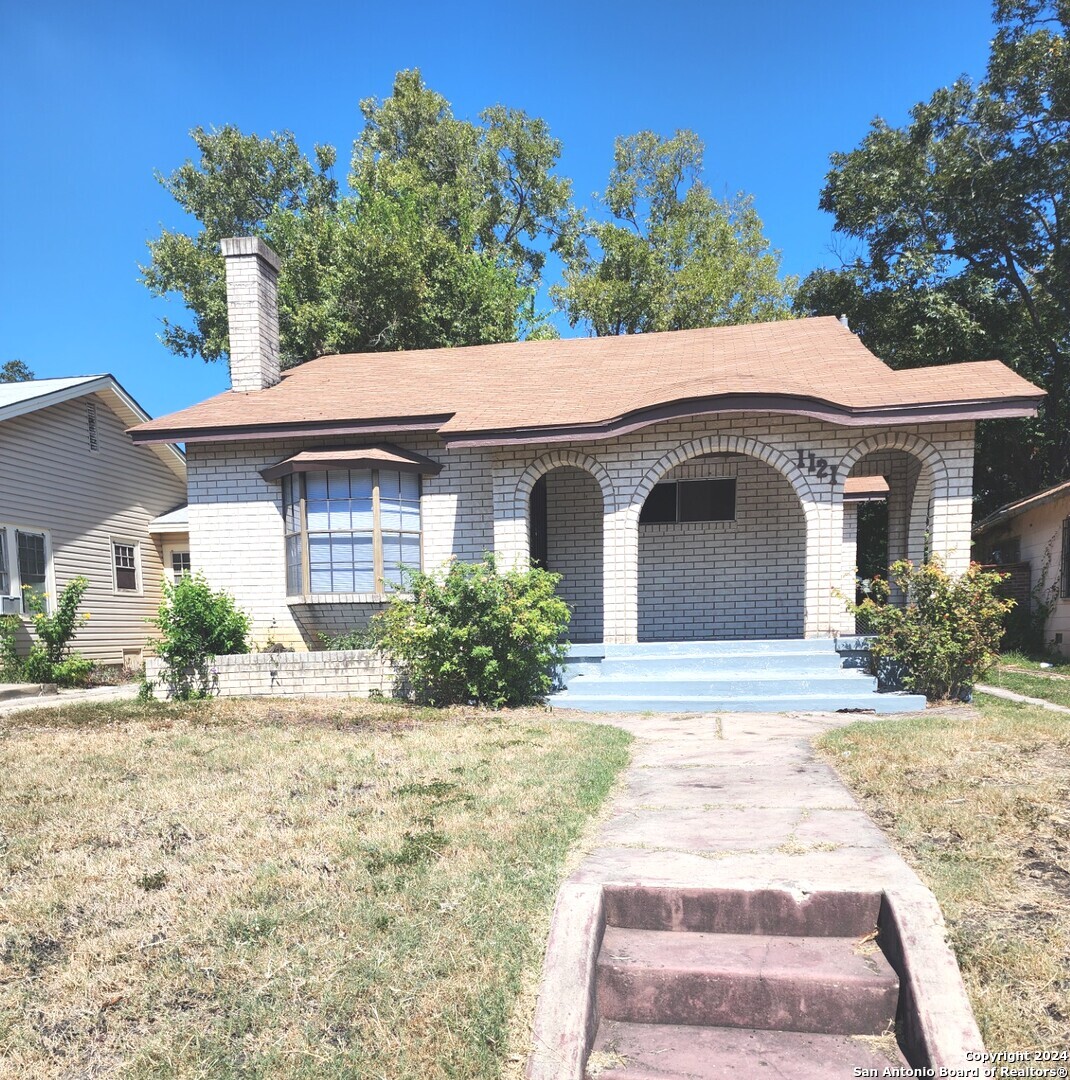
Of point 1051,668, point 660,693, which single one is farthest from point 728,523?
point 1051,668

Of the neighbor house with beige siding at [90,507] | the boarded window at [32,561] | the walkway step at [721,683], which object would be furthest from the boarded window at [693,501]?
the boarded window at [32,561]

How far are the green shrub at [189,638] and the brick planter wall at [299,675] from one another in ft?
0.56

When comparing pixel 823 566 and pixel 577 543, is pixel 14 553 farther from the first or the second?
pixel 823 566

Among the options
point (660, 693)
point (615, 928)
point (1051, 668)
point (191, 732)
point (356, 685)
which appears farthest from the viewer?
point (1051, 668)

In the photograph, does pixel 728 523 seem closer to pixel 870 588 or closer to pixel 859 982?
pixel 870 588

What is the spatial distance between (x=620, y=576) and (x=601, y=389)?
124 inches

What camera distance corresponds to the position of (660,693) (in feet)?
28.8

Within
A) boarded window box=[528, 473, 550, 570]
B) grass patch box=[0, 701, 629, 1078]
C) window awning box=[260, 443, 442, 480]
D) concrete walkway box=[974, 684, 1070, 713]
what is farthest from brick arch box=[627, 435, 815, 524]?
grass patch box=[0, 701, 629, 1078]

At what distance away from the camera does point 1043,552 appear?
47.4ft

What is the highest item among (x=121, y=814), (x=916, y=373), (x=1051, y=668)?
(x=916, y=373)

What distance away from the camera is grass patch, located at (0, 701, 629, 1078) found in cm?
264

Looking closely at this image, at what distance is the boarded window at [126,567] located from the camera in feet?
53.5

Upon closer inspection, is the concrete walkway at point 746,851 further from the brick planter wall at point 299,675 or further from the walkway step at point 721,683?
the brick planter wall at point 299,675

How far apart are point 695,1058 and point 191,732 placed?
20.2ft
